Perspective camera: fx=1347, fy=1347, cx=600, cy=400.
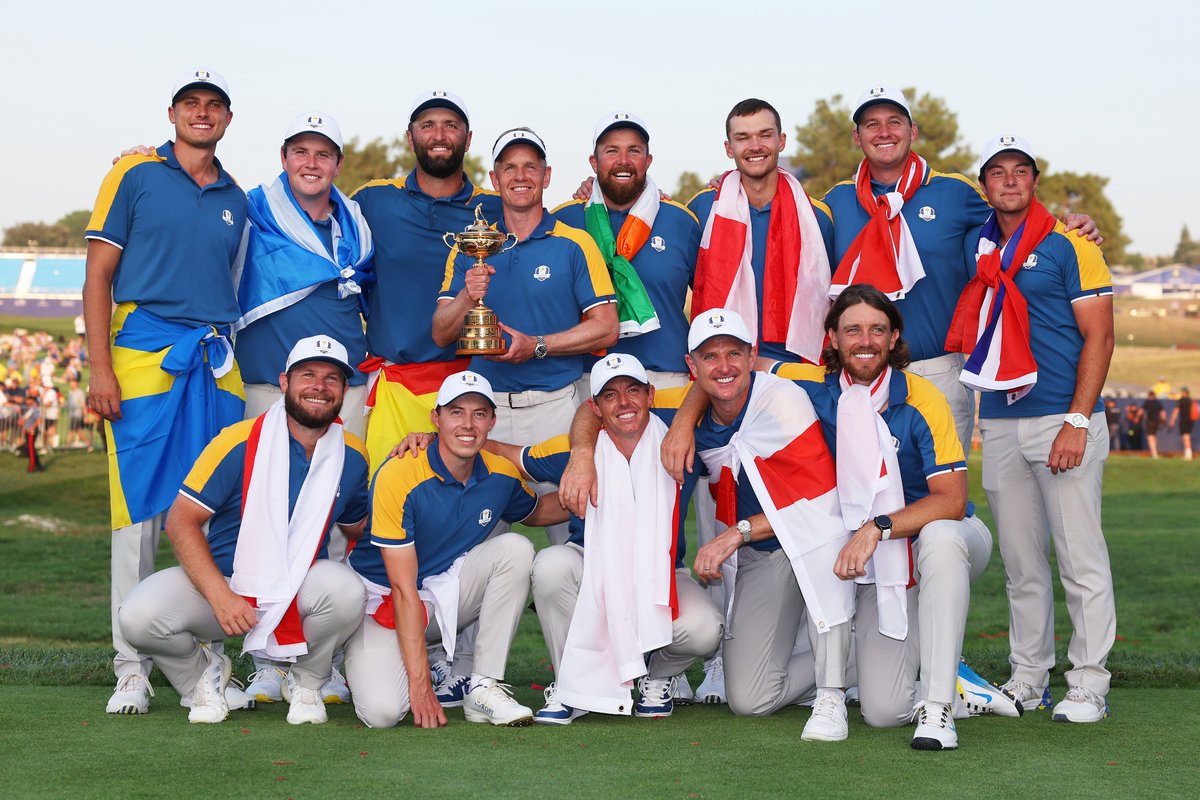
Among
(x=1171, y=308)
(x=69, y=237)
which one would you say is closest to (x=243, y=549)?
(x=1171, y=308)

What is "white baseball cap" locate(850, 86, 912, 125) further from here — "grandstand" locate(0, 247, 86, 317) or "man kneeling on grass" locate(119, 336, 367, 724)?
"grandstand" locate(0, 247, 86, 317)

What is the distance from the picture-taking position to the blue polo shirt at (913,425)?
6109mm

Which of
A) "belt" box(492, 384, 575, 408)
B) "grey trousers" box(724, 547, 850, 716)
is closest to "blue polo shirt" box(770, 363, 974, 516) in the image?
"grey trousers" box(724, 547, 850, 716)

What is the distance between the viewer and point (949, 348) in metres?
7.14

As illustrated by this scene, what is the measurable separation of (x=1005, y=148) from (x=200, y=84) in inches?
163

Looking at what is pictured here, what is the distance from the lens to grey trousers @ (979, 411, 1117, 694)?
6730 millimetres

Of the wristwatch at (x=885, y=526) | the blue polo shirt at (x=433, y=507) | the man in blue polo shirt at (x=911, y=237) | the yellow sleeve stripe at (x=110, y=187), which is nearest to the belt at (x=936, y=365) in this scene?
the man in blue polo shirt at (x=911, y=237)

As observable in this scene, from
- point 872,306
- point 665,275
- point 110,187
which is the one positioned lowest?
point 872,306

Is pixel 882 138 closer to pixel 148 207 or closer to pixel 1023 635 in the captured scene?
pixel 1023 635

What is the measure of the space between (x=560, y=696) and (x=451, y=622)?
0.64m

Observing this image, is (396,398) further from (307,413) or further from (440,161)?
(440,161)

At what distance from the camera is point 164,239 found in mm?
6828

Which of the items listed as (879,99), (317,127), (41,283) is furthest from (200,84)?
(41,283)

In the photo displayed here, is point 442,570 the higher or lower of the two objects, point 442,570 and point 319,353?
the lower
